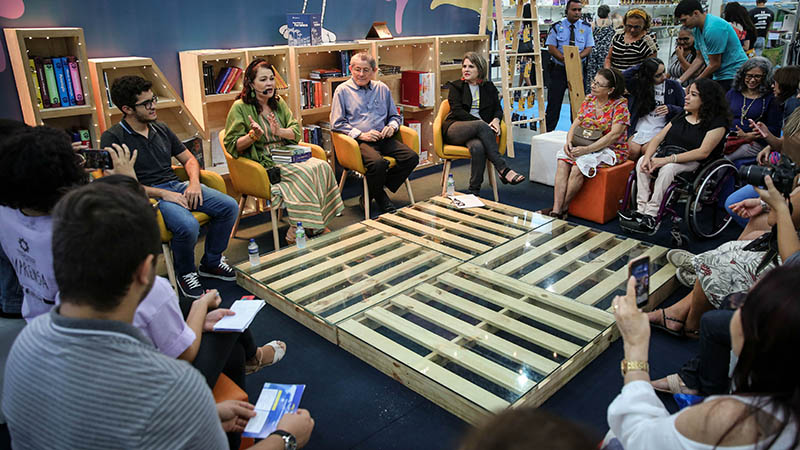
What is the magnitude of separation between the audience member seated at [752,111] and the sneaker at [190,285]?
13.3 feet

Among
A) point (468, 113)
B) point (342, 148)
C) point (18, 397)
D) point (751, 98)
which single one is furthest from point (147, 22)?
point (751, 98)

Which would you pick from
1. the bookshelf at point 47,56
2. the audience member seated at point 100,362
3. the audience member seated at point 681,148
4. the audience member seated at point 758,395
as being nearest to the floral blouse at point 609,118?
the audience member seated at point 681,148

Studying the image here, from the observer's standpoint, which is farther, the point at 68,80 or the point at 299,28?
the point at 299,28

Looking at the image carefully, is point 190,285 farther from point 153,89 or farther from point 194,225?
point 153,89

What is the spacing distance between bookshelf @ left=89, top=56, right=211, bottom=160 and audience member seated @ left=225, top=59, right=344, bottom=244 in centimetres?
49

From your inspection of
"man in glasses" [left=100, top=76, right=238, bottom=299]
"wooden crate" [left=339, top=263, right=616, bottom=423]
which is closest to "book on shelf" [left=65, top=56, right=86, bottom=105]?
"man in glasses" [left=100, top=76, right=238, bottom=299]

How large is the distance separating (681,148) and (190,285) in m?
3.51

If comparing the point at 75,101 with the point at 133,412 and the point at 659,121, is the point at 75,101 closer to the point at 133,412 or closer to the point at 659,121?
the point at 133,412

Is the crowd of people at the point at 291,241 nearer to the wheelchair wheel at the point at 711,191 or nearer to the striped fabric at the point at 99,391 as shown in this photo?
the striped fabric at the point at 99,391

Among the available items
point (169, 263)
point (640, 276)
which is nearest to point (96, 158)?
point (169, 263)

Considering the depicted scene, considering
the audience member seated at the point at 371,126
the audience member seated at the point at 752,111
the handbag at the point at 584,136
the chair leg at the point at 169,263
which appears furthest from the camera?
the audience member seated at the point at 371,126

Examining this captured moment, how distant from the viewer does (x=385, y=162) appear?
15.7 feet

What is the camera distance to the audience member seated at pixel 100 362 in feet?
3.82

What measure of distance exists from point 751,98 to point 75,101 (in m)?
5.04
